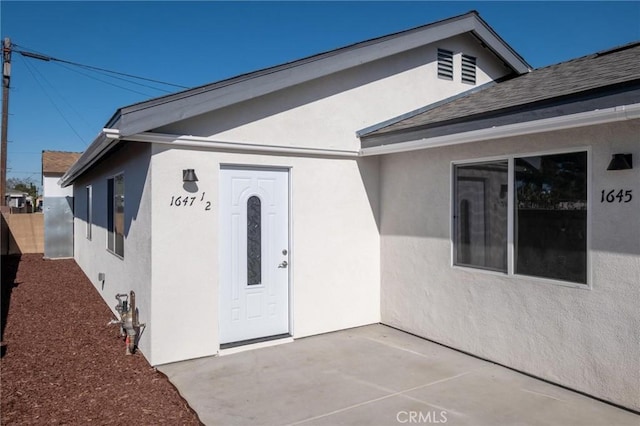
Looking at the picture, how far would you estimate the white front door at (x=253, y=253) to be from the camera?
230 inches

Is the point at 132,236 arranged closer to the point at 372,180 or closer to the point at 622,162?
the point at 372,180

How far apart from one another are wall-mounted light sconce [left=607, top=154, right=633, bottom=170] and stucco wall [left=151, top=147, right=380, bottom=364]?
11.9ft

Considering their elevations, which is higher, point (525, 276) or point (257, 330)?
point (525, 276)

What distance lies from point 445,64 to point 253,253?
505cm

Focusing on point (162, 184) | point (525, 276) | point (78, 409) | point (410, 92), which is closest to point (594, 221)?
point (525, 276)

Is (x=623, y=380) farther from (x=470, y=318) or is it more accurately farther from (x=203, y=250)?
(x=203, y=250)

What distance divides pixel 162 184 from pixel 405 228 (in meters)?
3.61

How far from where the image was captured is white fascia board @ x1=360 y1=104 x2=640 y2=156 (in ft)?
12.2

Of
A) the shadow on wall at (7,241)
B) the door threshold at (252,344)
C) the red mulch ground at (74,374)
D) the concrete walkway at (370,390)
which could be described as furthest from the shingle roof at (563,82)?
the shadow on wall at (7,241)

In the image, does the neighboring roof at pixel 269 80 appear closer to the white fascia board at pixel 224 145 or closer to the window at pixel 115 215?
the white fascia board at pixel 224 145

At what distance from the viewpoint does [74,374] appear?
4965 millimetres

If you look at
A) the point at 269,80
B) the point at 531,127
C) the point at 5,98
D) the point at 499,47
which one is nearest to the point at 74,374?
the point at 269,80

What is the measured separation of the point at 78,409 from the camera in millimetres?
4070

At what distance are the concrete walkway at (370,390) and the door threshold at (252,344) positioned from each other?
0.10 meters
